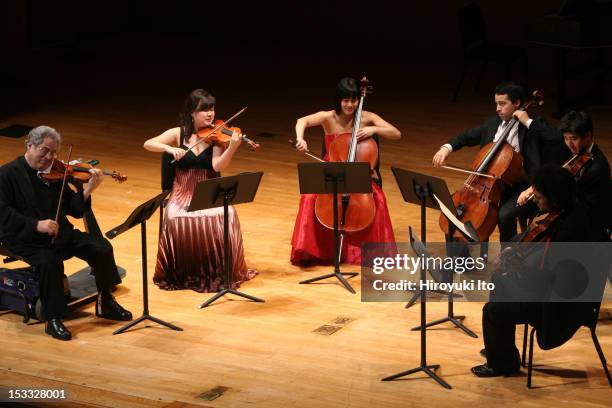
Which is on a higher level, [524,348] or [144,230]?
[144,230]

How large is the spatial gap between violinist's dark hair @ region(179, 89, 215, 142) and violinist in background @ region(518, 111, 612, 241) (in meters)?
1.76

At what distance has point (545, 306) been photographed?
15.9ft

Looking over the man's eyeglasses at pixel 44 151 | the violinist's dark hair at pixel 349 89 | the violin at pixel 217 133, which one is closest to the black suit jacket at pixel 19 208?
the man's eyeglasses at pixel 44 151

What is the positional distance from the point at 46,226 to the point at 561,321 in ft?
8.18

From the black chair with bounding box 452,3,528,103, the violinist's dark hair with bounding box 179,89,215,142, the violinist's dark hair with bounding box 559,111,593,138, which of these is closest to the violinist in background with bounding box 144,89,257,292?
the violinist's dark hair with bounding box 179,89,215,142

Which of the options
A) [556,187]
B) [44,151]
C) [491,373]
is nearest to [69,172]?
[44,151]

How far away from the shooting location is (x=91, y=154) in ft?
28.4

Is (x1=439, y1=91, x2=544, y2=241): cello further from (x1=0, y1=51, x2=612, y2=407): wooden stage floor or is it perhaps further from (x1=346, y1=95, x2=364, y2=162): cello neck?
(x1=346, y1=95, x2=364, y2=162): cello neck

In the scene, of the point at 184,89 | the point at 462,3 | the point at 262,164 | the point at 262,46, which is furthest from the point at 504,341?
the point at 262,46

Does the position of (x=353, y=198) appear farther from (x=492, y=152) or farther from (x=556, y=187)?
(x=556, y=187)

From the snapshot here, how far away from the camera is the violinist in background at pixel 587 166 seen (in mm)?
5605

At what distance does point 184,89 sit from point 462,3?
308 centimetres

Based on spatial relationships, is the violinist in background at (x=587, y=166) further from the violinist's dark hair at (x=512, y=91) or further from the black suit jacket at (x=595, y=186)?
the violinist's dark hair at (x=512, y=91)

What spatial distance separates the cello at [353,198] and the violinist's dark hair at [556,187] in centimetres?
156
